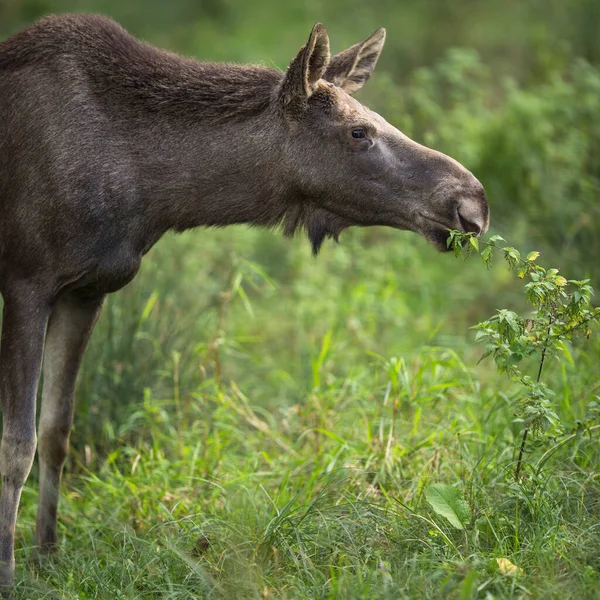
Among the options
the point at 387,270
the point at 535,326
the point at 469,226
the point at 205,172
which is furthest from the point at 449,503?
the point at 387,270

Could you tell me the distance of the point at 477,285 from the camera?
816 centimetres

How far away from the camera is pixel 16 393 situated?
14.9 ft

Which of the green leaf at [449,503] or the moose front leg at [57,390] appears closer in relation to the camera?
the green leaf at [449,503]

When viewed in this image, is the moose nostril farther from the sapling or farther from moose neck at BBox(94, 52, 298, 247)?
moose neck at BBox(94, 52, 298, 247)

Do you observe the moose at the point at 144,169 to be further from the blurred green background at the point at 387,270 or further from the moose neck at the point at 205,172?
the blurred green background at the point at 387,270

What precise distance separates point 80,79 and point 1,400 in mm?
1575

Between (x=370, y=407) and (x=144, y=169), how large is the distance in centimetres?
197

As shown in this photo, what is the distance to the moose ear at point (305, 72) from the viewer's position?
4.44m

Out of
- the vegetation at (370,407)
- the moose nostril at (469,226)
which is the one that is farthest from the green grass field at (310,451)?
the moose nostril at (469,226)

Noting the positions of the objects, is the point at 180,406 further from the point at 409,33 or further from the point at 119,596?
the point at 409,33

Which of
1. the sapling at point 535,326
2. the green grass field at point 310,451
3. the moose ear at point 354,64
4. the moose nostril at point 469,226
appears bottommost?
the green grass field at point 310,451

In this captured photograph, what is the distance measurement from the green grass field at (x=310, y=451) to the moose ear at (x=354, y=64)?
140 centimetres

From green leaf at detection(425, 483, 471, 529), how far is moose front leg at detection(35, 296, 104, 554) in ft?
6.30

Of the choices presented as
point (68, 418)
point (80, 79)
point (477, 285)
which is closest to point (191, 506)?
point (68, 418)
